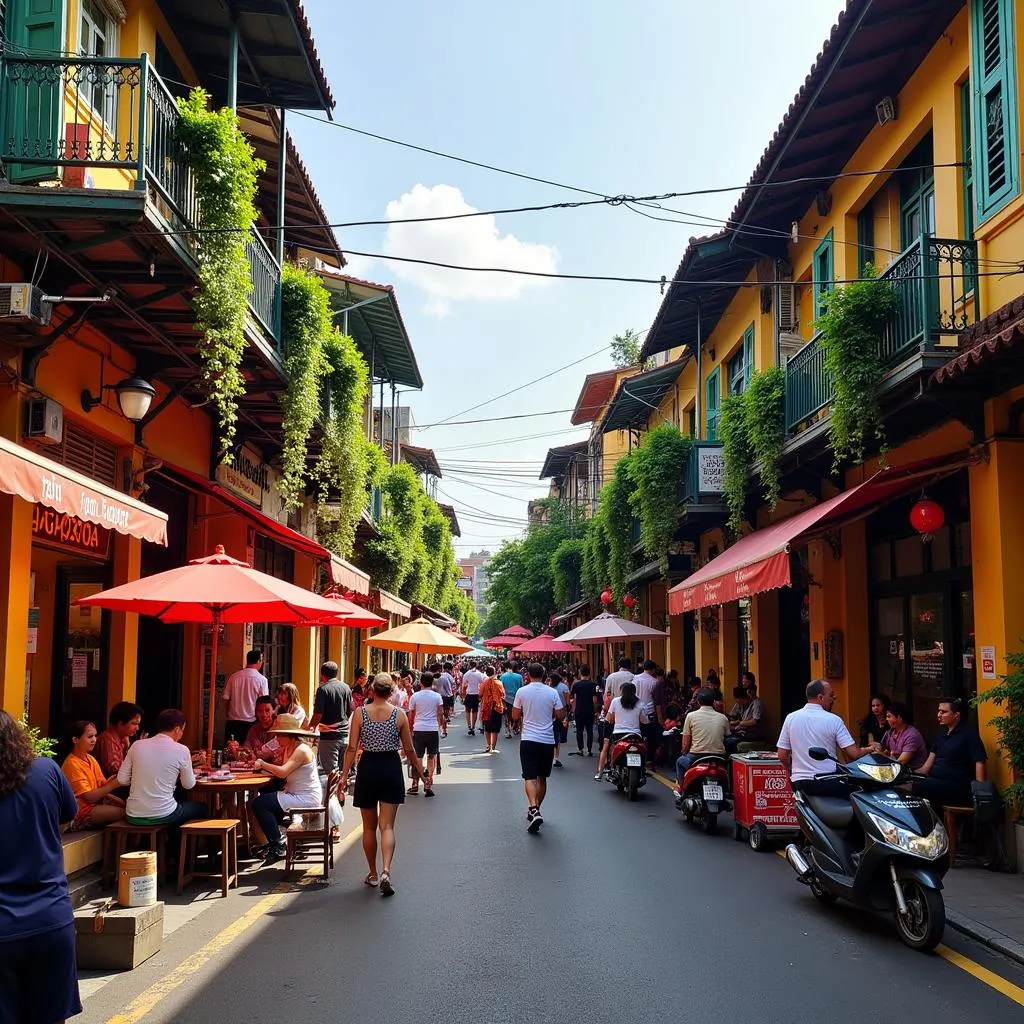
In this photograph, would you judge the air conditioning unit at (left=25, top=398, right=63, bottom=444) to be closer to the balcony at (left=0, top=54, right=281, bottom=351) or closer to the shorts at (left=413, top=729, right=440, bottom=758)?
the balcony at (left=0, top=54, right=281, bottom=351)

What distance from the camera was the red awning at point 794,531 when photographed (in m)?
10.9

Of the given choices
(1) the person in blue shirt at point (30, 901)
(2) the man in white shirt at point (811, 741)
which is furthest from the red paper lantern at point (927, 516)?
(1) the person in blue shirt at point (30, 901)

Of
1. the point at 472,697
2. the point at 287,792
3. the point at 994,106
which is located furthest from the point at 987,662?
the point at 472,697

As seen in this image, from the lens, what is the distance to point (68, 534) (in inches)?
401

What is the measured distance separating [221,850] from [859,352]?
26.8 feet

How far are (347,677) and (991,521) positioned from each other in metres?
23.4

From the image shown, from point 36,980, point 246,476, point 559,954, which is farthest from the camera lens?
point 246,476

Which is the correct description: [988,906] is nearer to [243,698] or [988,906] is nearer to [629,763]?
[629,763]

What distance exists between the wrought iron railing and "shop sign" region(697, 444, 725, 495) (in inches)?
329

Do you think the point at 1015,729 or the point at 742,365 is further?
the point at 742,365

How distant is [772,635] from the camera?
63.2 feet

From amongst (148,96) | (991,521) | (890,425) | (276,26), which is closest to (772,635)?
(890,425)

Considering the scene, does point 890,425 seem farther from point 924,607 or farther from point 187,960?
point 187,960

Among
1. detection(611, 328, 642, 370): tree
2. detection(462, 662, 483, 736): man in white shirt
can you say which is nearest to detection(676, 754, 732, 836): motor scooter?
detection(462, 662, 483, 736): man in white shirt
